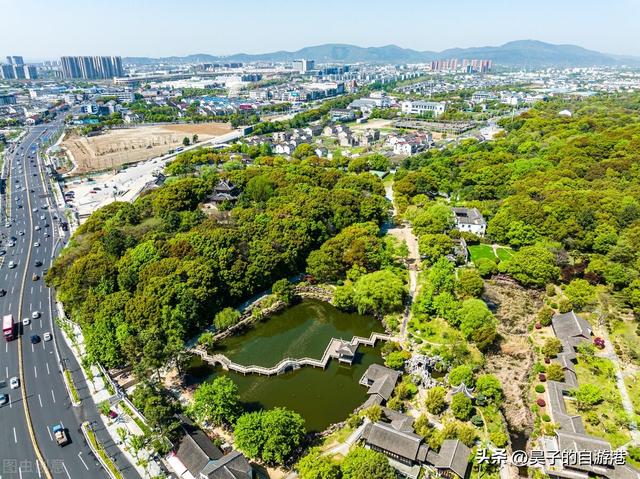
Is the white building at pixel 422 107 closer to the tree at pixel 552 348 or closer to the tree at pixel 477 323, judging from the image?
the tree at pixel 477 323

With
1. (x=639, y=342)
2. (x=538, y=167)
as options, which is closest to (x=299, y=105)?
(x=538, y=167)

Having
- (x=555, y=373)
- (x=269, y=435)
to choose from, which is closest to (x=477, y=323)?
→ (x=555, y=373)

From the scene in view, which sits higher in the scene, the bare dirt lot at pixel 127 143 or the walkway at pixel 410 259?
the bare dirt lot at pixel 127 143

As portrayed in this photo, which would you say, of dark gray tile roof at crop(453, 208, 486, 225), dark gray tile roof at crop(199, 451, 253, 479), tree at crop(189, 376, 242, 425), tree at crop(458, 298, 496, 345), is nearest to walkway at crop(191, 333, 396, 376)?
tree at crop(189, 376, 242, 425)

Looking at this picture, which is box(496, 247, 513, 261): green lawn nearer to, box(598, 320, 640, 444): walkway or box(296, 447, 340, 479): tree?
box(598, 320, 640, 444): walkway

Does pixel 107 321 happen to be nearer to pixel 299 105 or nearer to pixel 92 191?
pixel 92 191

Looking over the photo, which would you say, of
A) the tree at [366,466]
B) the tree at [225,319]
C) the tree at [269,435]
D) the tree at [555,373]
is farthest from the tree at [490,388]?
the tree at [225,319]
